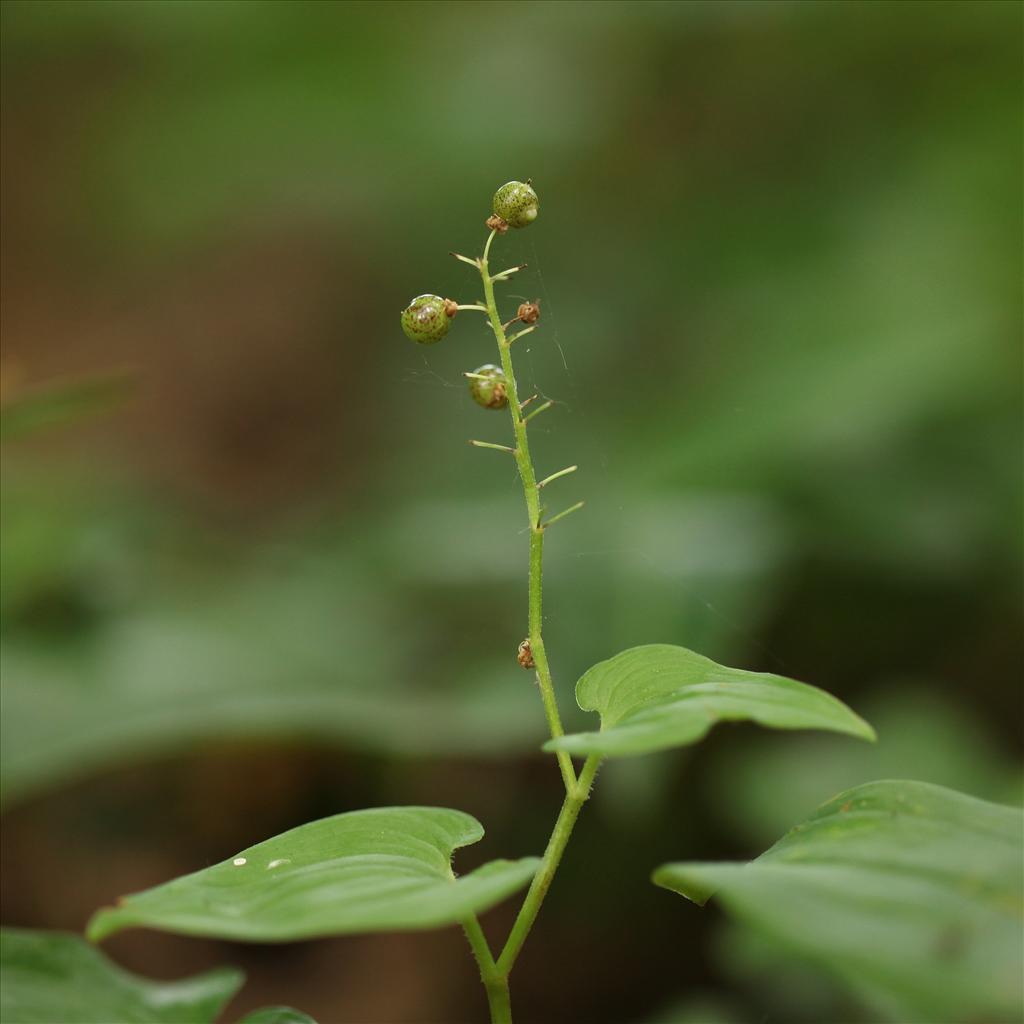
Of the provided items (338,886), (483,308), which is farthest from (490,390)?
(338,886)

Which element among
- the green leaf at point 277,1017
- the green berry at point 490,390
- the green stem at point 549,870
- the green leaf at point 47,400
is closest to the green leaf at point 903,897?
the green stem at point 549,870

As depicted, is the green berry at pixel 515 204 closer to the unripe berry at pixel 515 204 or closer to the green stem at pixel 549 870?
the unripe berry at pixel 515 204

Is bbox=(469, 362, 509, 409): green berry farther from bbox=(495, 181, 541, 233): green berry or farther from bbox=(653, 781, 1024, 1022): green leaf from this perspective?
bbox=(653, 781, 1024, 1022): green leaf

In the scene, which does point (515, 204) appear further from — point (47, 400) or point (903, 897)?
point (47, 400)

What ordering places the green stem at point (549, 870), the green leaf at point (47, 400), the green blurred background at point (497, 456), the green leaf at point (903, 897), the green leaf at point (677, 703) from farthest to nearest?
the green blurred background at point (497, 456) → the green leaf at point (47, 400) → the green stem at point (549, 870) → the green leaf at point (677, 703) → the green leaf at point (903, 897)

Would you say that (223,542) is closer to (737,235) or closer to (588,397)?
(588,397)

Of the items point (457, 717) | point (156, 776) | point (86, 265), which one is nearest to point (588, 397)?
point (457, 717)
